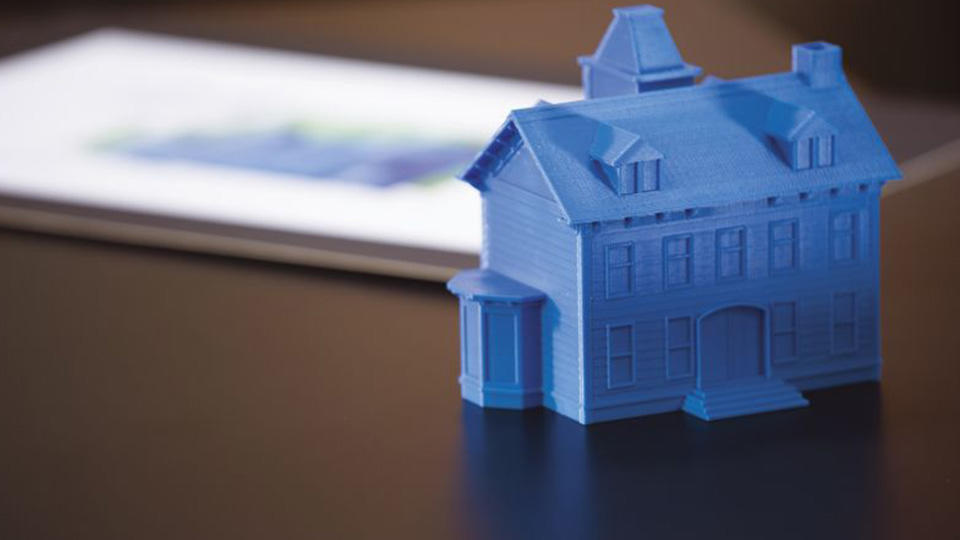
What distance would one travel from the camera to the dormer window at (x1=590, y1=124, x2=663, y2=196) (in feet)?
69.1

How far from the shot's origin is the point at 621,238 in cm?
2130

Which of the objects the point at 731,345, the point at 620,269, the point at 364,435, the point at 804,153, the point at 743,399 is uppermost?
the point at 804,153

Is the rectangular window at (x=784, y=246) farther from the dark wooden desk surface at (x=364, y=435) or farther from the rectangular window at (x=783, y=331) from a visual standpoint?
the dark wooden desk surface at (x=364, y=435)

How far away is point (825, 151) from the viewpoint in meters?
21.9

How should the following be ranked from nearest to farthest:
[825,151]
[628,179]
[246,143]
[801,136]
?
[628,179], [801,136], [825,151], [246,143]

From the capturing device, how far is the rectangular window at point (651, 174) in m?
21.2

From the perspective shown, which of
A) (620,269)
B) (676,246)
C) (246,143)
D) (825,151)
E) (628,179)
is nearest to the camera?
(628,179)

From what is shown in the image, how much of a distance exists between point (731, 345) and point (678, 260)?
3.79 feet

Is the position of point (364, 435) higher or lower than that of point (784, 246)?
lower

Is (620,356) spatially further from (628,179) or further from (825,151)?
(825,151)

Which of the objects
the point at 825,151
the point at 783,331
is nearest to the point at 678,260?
the point at 783,331

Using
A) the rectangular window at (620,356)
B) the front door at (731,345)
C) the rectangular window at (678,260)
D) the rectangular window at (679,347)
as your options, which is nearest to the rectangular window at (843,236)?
the front door at (731,345)

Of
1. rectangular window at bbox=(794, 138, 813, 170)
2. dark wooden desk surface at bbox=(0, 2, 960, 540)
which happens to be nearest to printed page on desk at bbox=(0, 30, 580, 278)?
dark wooden desk surface at bbox=(0, 2, 960, 540)

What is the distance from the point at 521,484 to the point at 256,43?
20047 millimetres
